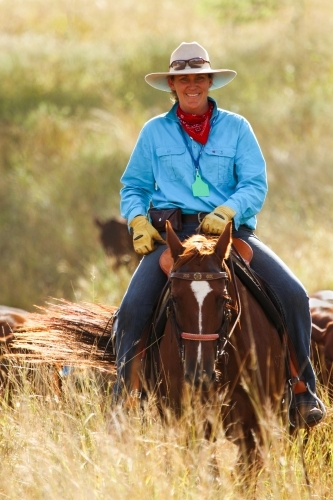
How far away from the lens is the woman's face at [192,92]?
6148 mm

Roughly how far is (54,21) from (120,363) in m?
29.8

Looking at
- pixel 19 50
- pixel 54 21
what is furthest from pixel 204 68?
pixel 54 21

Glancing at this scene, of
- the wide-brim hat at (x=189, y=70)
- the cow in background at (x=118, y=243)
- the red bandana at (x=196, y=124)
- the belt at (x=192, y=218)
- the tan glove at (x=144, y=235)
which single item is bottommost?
the cow in background at (x=118, y=243)

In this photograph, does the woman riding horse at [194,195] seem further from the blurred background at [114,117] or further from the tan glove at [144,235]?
the blurred background at [114,117]

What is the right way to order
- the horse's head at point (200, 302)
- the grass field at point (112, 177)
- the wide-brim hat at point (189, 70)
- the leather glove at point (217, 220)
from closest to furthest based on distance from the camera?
the grass field at point (112, 177) → the horse's head at point (200, 302) → the leather glove at point (217, 220) → the wide-brim hat at point (189, 70)

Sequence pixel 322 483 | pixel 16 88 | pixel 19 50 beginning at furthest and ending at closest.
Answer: pixel 19 50 < pixel 16 88 < pixel 322 483

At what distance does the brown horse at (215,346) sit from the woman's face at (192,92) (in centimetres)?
114

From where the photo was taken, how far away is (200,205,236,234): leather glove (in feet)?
18.5

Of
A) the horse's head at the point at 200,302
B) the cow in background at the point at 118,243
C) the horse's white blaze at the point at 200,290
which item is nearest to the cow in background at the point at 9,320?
the horse's head at the point at 200,302

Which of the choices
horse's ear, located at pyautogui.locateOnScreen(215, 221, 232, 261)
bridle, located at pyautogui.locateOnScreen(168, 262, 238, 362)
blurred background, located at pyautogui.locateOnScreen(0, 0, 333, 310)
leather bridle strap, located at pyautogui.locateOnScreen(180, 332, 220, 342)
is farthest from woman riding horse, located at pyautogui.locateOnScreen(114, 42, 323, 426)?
blurred background, located at pyautogui.locateOnScreen(0, 0, 333, 310)

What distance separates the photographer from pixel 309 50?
82.4 ft

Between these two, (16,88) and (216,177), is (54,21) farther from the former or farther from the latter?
(216,177)

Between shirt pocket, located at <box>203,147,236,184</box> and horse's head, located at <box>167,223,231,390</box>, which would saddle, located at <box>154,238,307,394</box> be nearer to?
horse's head, located at <box>167,223,231,390</box>

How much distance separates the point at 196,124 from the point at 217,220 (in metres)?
0.87
